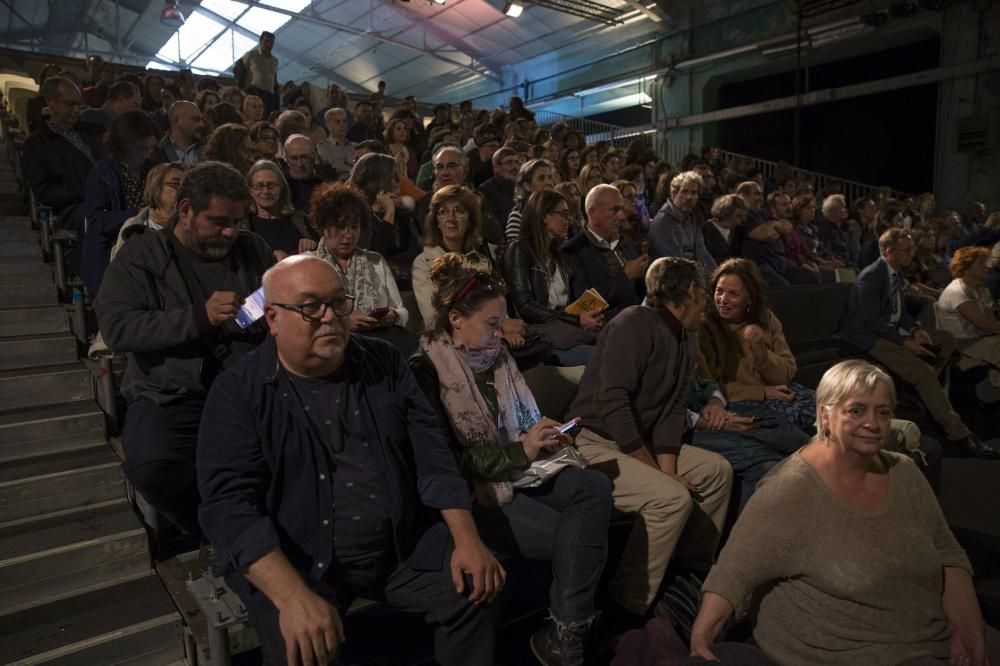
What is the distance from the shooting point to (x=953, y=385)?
532 centimetres

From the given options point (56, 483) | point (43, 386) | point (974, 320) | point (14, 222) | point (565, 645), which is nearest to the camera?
point (565, 645)

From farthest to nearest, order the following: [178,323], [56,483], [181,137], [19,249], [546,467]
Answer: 1. [181,137]
2. [19,249]
3. [56,483]
4. [546,467]
5. [178,323]

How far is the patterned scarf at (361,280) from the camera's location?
288cm

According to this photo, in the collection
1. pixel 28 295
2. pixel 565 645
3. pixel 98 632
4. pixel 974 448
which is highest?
pixel 28 295

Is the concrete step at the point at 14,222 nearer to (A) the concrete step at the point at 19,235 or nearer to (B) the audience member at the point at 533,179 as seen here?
(A) the concrete step at the point at 19,235

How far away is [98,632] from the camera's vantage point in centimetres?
188

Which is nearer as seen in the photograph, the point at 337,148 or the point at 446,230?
the point at 446,230

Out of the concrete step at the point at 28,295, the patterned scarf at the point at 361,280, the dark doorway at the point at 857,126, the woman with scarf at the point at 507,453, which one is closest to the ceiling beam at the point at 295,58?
the dark doorway at the point at 857,126

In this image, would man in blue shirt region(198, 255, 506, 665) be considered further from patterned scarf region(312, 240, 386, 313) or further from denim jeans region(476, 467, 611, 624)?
patterned scarf region(312, 240, 386, 313)

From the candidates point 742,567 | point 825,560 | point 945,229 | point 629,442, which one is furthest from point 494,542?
point 945,229

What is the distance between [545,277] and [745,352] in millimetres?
1166

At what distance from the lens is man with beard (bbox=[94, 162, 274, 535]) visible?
1.95 metres

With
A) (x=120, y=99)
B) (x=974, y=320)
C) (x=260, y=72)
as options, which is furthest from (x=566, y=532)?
(x=260, y=72)

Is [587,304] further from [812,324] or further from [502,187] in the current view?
[812,324]
